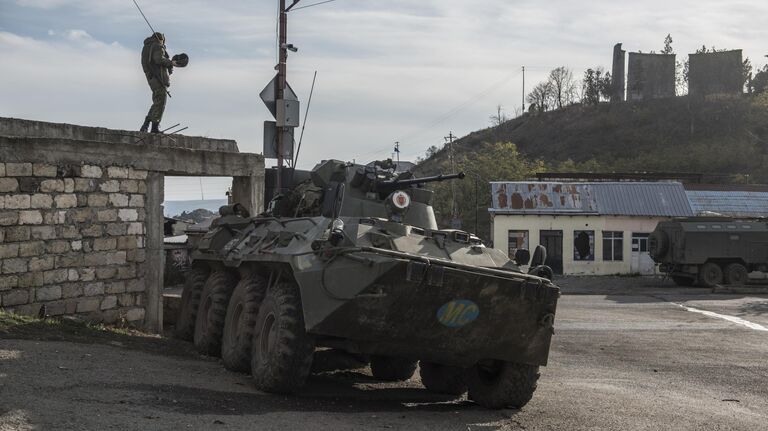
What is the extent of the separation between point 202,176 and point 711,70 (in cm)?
9173

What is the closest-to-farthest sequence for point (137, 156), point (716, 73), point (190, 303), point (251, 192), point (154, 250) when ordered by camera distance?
1. point (190, 303)
2. point (137, 156)
3. point (154, 250)
4. point (251, 192)
5. point (716, 73)

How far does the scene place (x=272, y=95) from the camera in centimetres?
1597

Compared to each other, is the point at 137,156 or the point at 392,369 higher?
the point at 137,156

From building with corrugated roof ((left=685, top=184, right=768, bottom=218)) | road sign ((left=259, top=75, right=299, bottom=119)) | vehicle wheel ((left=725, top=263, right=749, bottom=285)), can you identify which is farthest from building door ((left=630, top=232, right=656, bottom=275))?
road sign ((left=259, top=75, right=299, bottom=119))

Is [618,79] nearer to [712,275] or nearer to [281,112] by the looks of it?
[712,275]

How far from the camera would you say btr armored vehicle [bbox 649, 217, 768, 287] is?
32.3m

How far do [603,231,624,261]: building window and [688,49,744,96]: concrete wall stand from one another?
59.7 m

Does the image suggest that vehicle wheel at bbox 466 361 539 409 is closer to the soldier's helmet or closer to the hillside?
the soldier's helmet

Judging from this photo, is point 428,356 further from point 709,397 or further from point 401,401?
point 709,397

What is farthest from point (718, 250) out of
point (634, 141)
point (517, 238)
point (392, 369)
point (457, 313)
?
point (634, 141)

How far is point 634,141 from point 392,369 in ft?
277

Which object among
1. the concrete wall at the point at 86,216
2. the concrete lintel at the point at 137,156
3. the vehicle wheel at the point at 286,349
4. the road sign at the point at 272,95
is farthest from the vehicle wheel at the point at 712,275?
the vehicle wheel at the point at 286,349

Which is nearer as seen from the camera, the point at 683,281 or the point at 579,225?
the point at 683,281

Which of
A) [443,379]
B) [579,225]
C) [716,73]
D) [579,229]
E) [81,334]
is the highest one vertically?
[716,73]
